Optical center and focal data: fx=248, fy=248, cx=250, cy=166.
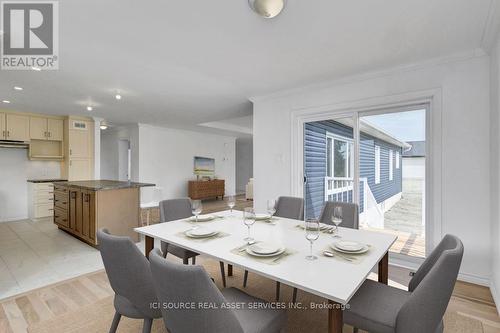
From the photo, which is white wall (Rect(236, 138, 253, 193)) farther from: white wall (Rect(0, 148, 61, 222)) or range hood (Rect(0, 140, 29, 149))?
range hood (Rect(0, 140, 29, 149))

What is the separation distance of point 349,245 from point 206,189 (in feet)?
23.9

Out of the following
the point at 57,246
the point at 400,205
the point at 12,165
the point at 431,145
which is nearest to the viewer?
the point at 431,145

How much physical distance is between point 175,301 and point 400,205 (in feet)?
10.5

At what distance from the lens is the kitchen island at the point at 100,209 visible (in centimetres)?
358

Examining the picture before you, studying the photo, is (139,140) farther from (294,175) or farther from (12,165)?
(294,175)

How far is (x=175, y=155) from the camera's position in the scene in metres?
8.13

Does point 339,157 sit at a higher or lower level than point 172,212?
higher

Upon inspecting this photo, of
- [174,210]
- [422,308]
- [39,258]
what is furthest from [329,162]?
[39,258]

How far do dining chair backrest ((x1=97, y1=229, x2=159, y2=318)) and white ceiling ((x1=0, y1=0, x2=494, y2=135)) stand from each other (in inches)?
65.6

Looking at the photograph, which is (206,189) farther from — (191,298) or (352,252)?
(191,298)

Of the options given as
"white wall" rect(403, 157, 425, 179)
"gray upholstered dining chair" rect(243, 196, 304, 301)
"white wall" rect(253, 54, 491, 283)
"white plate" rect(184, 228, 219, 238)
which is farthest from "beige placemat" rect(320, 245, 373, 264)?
"white wall" rect(403, 157, 425, 179)

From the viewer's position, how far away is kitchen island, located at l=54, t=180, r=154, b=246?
141 inches

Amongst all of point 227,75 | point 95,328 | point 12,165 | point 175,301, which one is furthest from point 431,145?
point 12,165

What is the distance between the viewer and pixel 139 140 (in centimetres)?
708
